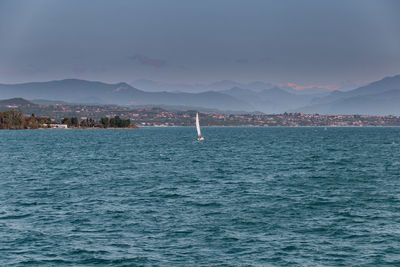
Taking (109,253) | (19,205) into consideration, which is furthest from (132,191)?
(109,253)

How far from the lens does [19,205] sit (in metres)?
49.7

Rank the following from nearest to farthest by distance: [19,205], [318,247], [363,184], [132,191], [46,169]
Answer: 1. [318,247]
2. [19,205]
3. [132,191]
4. [363,184]
5. [46,169]

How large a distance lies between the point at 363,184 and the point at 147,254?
144 feet

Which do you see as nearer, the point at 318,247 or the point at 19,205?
the point at 318,247

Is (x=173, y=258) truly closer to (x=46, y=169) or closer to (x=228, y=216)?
(x=228, y=216)

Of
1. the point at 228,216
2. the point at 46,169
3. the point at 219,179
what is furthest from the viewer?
the point at 46,169

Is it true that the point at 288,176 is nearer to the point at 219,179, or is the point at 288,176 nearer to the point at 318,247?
the point at 219,179

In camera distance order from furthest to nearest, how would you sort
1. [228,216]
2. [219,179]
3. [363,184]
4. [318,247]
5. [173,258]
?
[219,179], [363,184], [228,216], [318,247], [173,258]

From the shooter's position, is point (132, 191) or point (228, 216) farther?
point (132, 191)

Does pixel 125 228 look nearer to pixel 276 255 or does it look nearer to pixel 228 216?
pixel 228 216

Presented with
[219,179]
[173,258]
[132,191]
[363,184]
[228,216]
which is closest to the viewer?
[173,258]

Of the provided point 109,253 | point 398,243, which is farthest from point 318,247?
point 109,253

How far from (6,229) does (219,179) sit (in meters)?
38.8

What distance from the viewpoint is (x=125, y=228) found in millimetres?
39281
